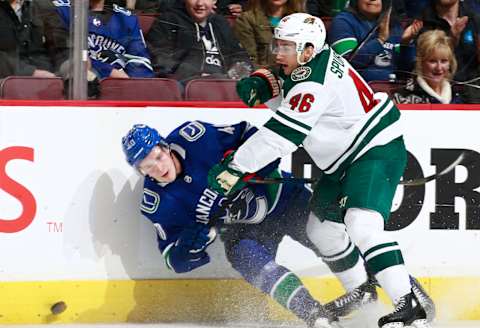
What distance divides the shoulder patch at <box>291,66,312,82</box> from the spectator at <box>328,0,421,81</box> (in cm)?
64

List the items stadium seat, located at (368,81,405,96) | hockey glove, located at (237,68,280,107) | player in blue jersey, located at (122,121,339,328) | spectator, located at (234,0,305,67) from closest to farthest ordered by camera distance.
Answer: hockey glove, located at (237,68,280,107) < player in blue jersey, located at (122,121,339,328) < spectator, located at (234,0,305,67) < stadium seat, located at (368,81,405,96)

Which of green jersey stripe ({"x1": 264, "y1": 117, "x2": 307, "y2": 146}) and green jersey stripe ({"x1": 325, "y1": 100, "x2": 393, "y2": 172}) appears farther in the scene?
green jersey stripe ({"x1": 325, "y1": 100, "x2": 393, "y2": 172})

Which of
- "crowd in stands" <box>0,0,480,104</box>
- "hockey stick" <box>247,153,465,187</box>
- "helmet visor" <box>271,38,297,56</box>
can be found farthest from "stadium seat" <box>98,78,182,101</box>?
"helmet visor" <box>271,38,297,56</box>

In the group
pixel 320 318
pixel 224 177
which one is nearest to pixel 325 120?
pixel 224 177

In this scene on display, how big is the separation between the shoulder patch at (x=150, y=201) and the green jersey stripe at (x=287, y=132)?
682mm

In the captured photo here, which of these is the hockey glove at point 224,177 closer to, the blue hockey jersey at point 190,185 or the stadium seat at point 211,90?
the blue hockey jersey at point 190,185

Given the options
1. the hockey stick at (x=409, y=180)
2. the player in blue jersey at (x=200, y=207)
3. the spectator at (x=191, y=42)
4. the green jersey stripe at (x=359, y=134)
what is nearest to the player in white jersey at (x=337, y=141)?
the green jersey stripe at (x=359, y=134)

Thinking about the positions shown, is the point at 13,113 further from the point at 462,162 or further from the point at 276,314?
the point at 462,162

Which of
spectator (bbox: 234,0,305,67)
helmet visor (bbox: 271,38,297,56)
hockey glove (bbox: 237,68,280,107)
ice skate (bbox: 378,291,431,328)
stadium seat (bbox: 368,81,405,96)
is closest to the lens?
ice skate (bbox: 378,291,431,328)

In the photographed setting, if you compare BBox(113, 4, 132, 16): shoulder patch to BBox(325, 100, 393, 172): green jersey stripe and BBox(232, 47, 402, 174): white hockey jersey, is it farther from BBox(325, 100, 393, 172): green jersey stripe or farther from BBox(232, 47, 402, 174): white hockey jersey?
BBox(325, 100, 393, 172): green jersey stripe

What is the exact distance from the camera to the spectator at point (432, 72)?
5293mm

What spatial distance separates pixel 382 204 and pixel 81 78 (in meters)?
Result: 1.38

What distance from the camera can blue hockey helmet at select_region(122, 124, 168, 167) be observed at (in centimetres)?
483

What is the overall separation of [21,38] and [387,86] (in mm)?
1569
